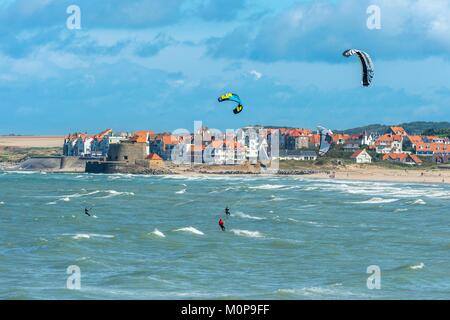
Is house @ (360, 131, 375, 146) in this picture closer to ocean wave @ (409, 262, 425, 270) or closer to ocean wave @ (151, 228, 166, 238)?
ocean wave @ (151, 228, 166, 238)

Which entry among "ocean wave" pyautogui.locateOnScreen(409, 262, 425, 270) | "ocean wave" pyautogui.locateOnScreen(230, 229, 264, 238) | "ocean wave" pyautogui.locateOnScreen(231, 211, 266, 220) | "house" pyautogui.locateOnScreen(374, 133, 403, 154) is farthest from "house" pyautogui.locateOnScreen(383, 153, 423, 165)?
A: "ocean wave" pyautogui.locateOnScreen(409, 262, 425, 270)

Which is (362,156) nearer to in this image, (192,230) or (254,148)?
(254,148)

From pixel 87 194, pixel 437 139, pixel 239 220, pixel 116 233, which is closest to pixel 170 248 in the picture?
pixel 116 233

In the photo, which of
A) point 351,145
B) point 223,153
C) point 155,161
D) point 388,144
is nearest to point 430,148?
point 388,144

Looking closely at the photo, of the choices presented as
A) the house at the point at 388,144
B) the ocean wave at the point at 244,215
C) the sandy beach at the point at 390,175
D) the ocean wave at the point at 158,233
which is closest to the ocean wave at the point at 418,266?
the ocean wave at the point at 158,233

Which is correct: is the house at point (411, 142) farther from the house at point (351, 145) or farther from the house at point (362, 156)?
the house at point (362, 156)
